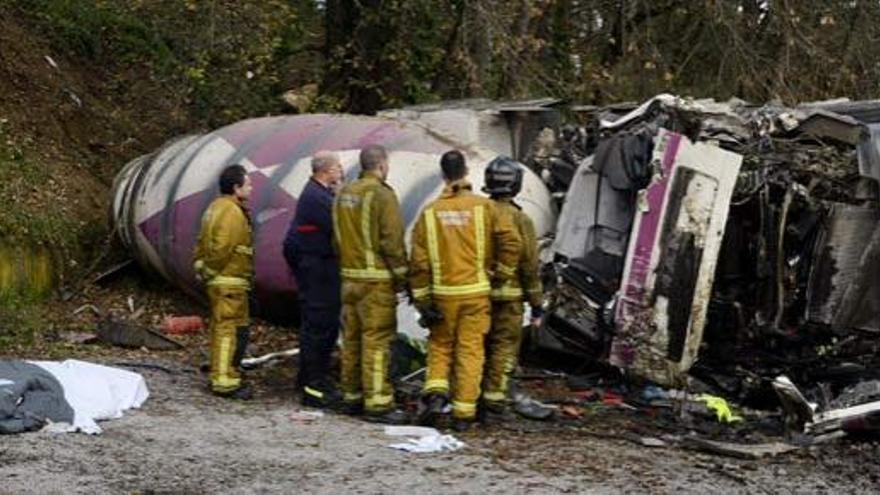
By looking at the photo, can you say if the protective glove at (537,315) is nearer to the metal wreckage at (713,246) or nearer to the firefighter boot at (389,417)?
the metal wreckage at (713,246)

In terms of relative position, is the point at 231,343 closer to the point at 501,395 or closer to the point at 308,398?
the point at 308,398

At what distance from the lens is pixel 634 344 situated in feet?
26.8

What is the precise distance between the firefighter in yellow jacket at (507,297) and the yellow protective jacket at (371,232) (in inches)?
22.6

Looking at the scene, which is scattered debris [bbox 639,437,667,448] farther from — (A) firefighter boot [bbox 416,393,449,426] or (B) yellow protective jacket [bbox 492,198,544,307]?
(A) firefighter boot [bbox 416,393,449,426]

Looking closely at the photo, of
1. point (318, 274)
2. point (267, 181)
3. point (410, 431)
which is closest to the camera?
point (410, 431)

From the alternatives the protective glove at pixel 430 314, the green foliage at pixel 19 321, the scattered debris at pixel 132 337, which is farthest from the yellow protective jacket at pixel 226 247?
the green foliage at pixel 19 321

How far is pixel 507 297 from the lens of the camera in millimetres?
7727

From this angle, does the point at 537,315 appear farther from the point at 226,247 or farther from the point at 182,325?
the point at 182,325

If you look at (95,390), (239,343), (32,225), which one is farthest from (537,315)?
(32,225)

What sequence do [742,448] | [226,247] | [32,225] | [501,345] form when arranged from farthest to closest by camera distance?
1. [32,225]
2. [226,247]
3. [501,345]
4. [742,448]

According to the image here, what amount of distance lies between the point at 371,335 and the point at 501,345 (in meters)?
0.74

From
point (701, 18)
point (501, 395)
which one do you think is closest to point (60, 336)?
point (501, 395)

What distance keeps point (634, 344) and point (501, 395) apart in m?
0.90

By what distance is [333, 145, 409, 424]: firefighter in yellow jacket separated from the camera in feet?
25.0
